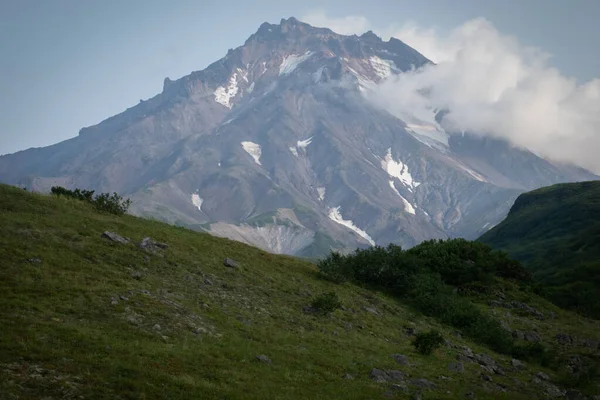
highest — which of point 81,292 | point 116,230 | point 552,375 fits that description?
point 116,230

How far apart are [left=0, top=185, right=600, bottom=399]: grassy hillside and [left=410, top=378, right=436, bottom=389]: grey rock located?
7cm

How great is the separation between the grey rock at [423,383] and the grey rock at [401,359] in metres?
2.84

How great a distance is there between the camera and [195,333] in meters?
25.2

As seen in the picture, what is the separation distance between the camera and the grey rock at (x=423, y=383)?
84.8ft

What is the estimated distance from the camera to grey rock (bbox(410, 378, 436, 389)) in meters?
25.8

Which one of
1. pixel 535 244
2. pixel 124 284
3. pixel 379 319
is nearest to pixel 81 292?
pixel 124 284

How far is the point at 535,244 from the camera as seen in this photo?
15762 centimetres

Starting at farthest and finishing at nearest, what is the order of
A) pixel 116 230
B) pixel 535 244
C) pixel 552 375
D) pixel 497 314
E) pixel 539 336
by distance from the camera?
pixel 535 244, pixel 497 314, pixel 539 336, pixel 116 230, pixel 552 375

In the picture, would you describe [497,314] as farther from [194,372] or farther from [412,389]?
[194,372]

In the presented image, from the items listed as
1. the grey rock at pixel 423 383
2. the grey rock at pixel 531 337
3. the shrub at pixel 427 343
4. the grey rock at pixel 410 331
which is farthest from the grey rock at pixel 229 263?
the grey rock at pixel 531 337

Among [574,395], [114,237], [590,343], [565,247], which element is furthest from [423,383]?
[565,247]

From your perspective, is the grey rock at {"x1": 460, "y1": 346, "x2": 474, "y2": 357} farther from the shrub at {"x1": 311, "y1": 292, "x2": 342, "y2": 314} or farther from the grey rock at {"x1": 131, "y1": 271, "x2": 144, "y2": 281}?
the grey rock at {"x1": 131, "y1": 271, "x2": 144, "y2": 281}

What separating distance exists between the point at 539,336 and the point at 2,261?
42384 millimetres

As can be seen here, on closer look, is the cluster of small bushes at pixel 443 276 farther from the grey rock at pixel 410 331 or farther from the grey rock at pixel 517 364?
the grey rock at pixel 410 331
